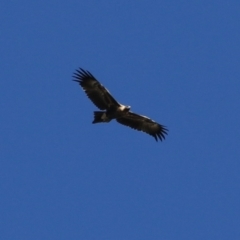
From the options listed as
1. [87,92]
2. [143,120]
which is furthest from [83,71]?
[143,120]

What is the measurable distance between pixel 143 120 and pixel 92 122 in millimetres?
3207

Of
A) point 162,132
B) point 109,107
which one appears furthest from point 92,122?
point 162,132

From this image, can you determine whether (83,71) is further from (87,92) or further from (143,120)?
(143,120)

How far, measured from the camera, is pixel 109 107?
3397 cm

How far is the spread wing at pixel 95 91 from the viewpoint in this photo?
3385 cm

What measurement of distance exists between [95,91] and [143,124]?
303 centimetres

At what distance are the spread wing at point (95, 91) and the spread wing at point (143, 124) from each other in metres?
1.24

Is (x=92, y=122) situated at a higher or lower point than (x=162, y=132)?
lower

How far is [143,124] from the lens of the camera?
36.1m

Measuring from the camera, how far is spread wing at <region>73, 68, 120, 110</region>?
33853mm

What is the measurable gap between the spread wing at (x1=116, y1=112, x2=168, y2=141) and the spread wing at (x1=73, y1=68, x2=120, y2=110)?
4.07ft

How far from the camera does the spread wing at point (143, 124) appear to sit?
3550 cm

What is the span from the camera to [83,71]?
34.2 metres

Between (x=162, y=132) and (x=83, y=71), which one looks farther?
(x=162, y=132)
